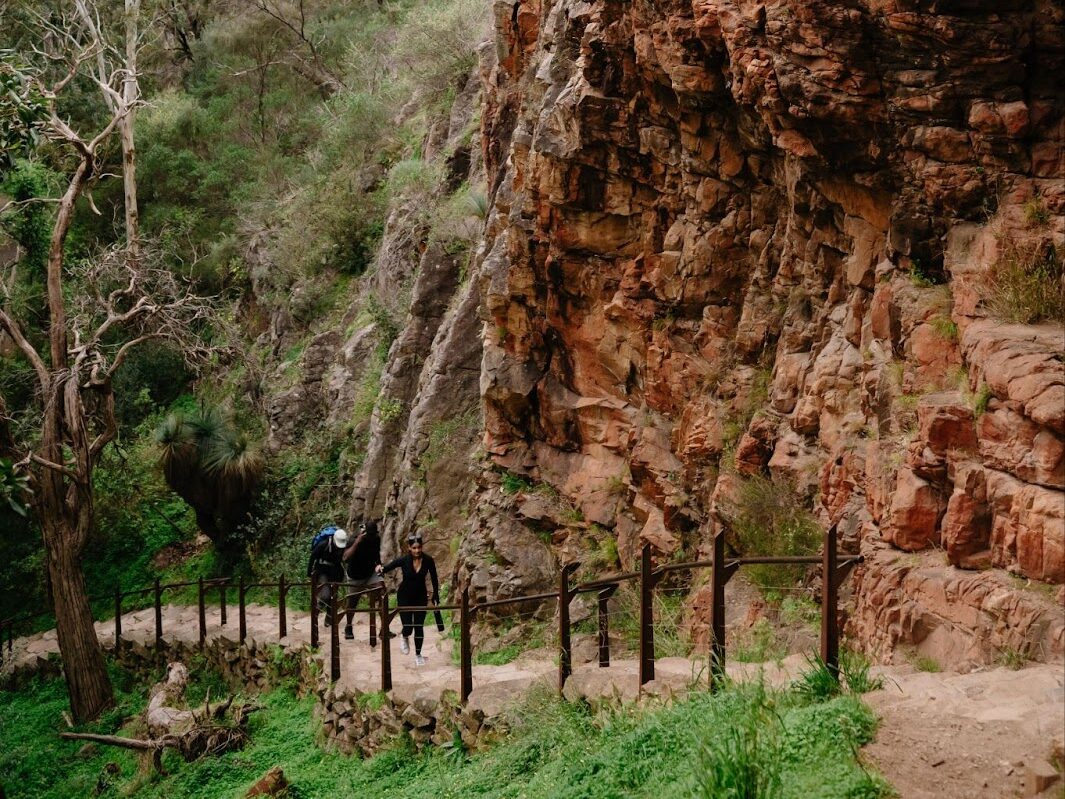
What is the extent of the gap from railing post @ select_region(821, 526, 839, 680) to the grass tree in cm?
1544

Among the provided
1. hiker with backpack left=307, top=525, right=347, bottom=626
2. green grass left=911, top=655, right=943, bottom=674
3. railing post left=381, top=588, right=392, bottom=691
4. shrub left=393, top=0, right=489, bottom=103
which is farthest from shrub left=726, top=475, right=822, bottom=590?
shrub left=393, top=0, right=489, bottom=103

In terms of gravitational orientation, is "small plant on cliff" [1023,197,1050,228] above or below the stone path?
above

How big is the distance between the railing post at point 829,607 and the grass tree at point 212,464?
15437mm

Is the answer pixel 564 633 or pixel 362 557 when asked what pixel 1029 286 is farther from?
pixel 362 557

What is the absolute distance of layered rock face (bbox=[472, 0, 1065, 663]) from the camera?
647 centimetres

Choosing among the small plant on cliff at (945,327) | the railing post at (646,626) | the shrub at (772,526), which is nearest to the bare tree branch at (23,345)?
the shrub at (772,526)

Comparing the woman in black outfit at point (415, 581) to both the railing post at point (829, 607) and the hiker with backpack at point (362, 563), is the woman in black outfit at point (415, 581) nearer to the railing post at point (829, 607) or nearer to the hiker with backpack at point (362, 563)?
the hiker with backpack at point (362, 563)

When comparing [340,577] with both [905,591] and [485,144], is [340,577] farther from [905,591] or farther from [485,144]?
[905,591]

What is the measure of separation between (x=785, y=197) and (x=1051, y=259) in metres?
3.60

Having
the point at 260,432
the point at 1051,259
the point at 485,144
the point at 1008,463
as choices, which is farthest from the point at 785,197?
the point at 260,432

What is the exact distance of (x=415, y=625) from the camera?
38.1 ft

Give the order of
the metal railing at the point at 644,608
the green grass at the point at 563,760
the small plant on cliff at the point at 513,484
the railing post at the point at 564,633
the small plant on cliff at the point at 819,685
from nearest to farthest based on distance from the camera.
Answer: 1. the green grass at the point at 563,760
2. the small plant on cliff at the point at 819,685
3. the metal railing at the point at 644,608
4. the railing post at the point at 564,633
5. the small plant on cliff at the point at 513,484

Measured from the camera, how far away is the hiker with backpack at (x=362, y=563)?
543 inches

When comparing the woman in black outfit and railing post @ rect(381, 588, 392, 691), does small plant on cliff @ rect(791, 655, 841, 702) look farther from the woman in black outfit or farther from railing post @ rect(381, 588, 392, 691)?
the woman in black outfit
